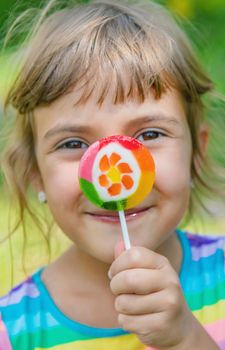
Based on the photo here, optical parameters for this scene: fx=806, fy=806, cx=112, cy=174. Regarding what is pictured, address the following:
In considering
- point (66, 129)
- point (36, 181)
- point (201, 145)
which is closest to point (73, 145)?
point (66, 129)

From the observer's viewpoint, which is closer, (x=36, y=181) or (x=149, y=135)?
(x=149, y=135)

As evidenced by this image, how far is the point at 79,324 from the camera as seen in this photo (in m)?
1.74

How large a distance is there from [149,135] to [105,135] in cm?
10

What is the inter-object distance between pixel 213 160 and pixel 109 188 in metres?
0.62

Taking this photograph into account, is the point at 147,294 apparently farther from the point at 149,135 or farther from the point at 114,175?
the point at 149,135

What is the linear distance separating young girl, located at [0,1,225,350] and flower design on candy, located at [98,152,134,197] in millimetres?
105

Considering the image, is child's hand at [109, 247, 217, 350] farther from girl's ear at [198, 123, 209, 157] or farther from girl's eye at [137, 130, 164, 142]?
girl's ear at [198, 123, 209, 157]

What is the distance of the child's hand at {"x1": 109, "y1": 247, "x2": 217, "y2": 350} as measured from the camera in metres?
1.30

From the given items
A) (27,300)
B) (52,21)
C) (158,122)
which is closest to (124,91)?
(158,122)

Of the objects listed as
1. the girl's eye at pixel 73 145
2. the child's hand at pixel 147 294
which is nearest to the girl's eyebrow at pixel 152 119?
the girl's eye at pixel 73 145

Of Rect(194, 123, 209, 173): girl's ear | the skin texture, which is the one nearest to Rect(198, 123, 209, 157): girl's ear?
Rect(194, 123, 209, 173): girl's ear

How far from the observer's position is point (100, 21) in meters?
1.70

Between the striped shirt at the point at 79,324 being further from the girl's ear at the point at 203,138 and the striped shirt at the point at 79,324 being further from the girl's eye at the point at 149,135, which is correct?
the girl's eye at the point at 149,135

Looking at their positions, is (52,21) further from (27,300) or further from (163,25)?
(27,300)
